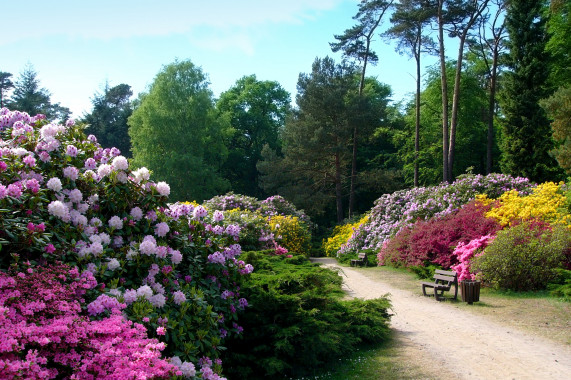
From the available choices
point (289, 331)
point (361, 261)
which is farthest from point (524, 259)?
point (361, 261)

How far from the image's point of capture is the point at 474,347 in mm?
5863

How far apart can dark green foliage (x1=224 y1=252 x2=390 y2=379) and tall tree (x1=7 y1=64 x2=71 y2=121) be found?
3487 centimetres

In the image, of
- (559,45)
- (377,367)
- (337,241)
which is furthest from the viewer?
(559,45)

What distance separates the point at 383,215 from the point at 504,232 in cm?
910

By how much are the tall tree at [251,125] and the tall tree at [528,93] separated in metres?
18.2

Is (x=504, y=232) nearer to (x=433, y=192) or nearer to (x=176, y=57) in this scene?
(x=433, y=192)

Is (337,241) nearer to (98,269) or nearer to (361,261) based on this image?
(361,261)

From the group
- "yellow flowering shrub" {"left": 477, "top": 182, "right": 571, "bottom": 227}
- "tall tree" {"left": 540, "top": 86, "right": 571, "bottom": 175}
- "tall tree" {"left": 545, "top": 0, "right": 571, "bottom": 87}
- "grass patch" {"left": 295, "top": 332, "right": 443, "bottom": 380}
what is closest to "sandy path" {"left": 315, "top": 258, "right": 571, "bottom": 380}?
"grass patch" {"left": 295, "top": 332, "right": 443, "bottom": 380}

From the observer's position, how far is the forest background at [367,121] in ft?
72.8

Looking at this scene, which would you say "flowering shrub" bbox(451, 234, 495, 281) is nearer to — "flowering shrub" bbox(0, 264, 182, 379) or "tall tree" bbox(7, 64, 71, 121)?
"flowering shrub" bbox(0, 264, 182, 379)

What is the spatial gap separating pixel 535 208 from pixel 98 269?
35.5ft

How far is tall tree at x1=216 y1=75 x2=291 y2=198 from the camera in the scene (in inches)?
1435

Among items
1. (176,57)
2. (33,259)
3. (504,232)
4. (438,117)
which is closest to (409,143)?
(438,117)

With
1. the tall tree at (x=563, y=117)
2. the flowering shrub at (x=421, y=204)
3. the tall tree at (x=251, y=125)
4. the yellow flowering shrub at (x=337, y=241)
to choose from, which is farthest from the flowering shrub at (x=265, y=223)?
the tall tree at (x=251, y=125)
